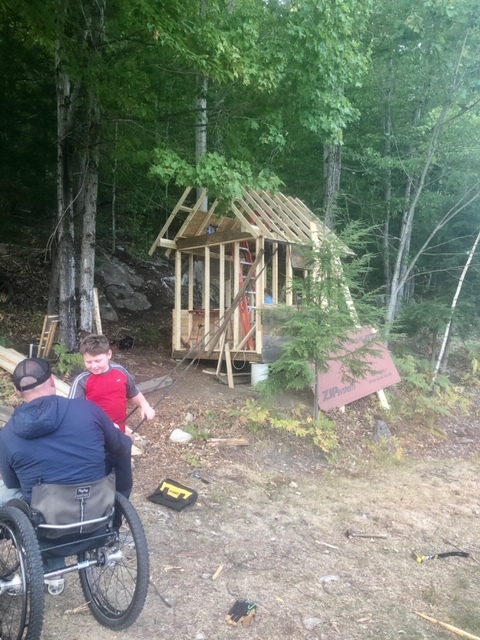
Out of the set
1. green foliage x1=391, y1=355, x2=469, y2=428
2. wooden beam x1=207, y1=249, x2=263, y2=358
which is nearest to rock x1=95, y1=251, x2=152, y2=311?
wooden beam x1=207, y1=249, x2=263, y2=358

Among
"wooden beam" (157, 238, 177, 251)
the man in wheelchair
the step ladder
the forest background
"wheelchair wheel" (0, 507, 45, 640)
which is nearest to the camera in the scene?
"wheelchair wheel" (0, 507, 45, 640)

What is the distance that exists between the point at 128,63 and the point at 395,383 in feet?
23.1

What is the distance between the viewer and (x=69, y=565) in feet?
8.49

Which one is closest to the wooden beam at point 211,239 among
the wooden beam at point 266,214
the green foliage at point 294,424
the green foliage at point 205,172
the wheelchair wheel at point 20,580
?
the wooden beam at point 266,214

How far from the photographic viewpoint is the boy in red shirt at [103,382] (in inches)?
137

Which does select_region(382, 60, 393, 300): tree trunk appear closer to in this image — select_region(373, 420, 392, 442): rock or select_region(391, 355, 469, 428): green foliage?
select_region(391, 355, 469, 428): green foliage

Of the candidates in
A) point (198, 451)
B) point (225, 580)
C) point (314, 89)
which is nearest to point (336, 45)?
point (314, 89)

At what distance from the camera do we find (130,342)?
10.3 m

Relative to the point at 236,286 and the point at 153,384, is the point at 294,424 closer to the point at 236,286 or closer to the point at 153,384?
the point at 153,384

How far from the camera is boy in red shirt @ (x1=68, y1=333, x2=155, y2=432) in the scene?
3.47 metres

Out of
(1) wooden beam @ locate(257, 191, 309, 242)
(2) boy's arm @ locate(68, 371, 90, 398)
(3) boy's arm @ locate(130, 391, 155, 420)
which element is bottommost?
(3) boy's arm @ locate(130, 391, 155, 420)

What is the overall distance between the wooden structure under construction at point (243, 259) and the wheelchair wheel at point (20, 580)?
18.0 ft

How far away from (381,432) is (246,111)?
19.2 feet

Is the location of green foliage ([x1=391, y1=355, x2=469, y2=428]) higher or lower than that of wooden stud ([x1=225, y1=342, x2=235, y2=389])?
lower
